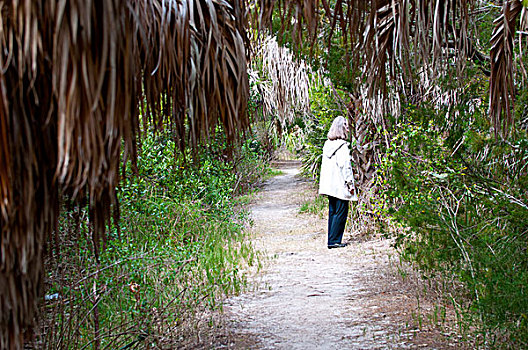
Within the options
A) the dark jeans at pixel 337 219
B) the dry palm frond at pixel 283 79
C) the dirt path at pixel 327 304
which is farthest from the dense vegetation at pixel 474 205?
the dry palm frond at pixel 283 79

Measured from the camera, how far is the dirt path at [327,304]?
4461 millimetres

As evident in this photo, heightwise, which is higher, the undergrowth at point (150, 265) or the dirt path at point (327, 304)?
the undergrowth at point (150, 265)

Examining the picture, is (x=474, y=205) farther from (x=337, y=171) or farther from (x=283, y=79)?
(x=283, y=79)

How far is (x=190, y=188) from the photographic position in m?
9.01

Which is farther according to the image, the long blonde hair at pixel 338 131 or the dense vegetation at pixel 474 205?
the long blonde hair at pixel 338 131

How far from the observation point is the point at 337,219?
27.1 feet

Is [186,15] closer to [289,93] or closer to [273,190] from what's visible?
[289,93]

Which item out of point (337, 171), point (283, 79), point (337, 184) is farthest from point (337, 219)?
point (283, 79)

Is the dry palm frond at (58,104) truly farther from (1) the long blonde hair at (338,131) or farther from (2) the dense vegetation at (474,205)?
(1) the long blonde hair at (338,131)

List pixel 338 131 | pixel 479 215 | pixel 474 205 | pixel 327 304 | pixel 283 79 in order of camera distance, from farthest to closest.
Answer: pixel 283 79 < pixel 338 131 < pixel 327 304 < pixel 479 215 < pixel 474 205

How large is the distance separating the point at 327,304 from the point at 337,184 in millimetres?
3016

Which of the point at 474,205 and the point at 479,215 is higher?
the point at 474,205

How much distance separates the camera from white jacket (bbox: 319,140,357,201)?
824 centimetres

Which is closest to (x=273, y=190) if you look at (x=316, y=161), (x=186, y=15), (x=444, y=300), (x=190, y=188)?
(x=316, y=161)
